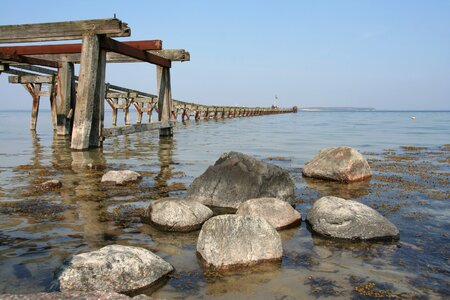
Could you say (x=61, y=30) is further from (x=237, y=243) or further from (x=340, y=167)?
(x=237, y=243)

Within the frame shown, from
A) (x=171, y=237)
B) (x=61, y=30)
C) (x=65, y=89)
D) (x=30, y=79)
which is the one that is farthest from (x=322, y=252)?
(x=30, y=79)

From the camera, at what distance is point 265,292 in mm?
3219

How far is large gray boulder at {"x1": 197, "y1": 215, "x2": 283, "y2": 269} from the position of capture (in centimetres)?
377

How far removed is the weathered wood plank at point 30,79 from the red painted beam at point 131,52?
6110mm

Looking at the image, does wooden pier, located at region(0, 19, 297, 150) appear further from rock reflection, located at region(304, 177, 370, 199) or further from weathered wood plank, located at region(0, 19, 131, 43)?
rock reflection, located at region(304, 177, 370, 199)

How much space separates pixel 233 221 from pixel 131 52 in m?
8.59

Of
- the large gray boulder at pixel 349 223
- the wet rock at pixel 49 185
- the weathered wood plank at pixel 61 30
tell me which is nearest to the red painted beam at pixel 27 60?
the weathered wood plank at pixel 61 30

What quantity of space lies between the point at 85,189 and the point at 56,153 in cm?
518

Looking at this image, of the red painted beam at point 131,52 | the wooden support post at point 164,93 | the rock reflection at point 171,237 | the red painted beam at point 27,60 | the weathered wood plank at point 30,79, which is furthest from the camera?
the weathered wood plank at point 30,79

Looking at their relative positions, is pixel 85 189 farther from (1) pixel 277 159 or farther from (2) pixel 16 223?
(1) pixel 277 159

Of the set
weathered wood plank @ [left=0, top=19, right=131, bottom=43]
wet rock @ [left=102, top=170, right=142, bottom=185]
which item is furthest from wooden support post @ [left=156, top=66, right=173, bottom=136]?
wet rock @ [left=102, top=170, right=142, bottom=185]

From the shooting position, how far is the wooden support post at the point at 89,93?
9633 millimetres

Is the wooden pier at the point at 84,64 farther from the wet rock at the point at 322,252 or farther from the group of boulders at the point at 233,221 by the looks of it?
the wet rock at the point at 322,252

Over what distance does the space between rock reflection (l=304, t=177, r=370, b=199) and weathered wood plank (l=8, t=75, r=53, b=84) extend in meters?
13.4
